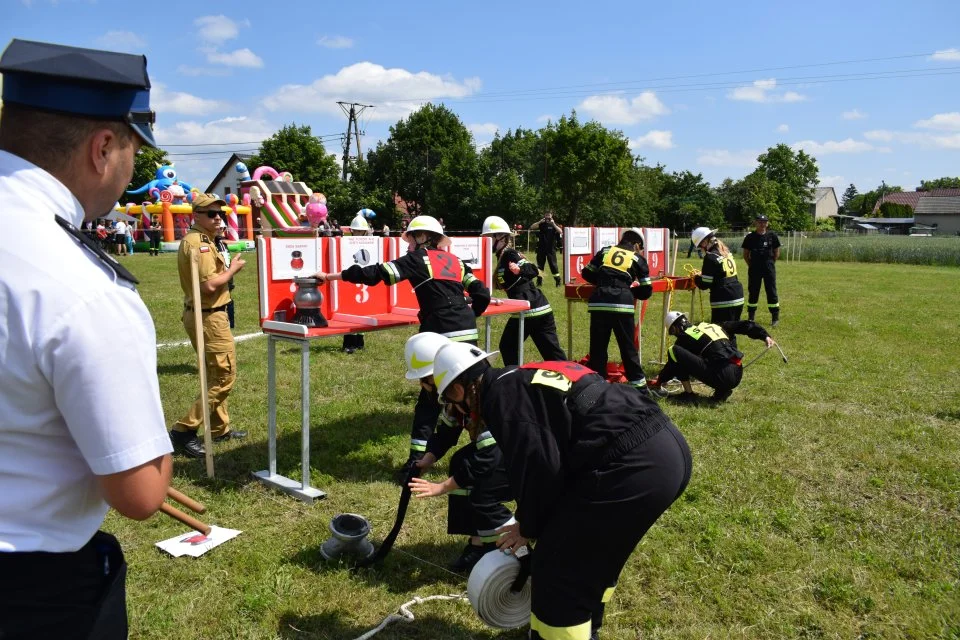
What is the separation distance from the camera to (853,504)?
534 cm

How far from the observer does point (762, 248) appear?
1317 cm

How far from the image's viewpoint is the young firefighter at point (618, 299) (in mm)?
7840

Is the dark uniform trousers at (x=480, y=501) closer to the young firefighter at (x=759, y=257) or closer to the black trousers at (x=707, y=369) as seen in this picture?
the black trousers at (x=707, y=369)

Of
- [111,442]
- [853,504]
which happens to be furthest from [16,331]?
[853,504]

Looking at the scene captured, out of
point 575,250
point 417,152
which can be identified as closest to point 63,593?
point 575,250

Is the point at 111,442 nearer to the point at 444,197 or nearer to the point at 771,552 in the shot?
the point at 771,552

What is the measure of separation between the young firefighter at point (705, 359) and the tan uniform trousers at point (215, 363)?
5030mm

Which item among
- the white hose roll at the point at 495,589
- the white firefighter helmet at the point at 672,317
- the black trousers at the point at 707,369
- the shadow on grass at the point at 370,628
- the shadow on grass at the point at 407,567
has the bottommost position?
the shadow on grass at the point at 370,628

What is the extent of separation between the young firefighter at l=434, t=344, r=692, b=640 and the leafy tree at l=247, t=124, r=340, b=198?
5572cm

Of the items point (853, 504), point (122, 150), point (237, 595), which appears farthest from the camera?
point (853, 504)

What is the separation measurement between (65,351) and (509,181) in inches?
1951

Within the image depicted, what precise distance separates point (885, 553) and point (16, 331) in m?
5.18

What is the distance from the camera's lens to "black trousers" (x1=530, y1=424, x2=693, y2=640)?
2.80 metres

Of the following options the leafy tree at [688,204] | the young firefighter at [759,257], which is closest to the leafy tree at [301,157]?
the leafy tree at [688,204]
